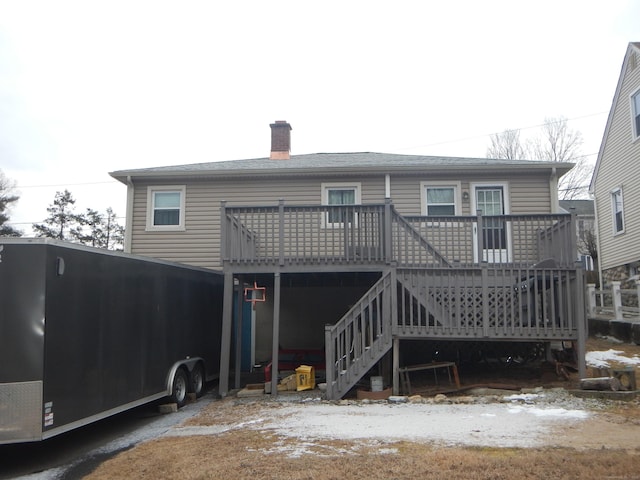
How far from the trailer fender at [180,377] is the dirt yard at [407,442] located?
0.78m

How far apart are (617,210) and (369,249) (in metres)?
13.3

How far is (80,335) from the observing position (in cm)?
651

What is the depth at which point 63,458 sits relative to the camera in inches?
252

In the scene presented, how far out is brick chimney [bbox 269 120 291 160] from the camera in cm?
1528

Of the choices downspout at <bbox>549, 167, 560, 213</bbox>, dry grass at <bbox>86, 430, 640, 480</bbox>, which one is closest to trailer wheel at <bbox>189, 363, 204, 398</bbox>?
dry grass at <bbox>86, 430, 640, 480</bbox>

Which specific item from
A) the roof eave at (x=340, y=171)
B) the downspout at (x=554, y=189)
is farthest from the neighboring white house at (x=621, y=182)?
the roof eave at (x=340, y=171)

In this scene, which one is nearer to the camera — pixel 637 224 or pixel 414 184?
pixel 414 184

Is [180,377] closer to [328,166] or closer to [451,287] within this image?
[451,287]

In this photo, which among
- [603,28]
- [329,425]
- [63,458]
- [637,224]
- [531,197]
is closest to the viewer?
[63,458]

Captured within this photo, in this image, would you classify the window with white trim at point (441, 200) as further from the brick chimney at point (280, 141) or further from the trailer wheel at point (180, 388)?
the trailer wheel at point (180, 388)

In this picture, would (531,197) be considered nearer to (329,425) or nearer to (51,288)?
(329,425)

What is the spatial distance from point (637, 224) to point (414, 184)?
8.82m

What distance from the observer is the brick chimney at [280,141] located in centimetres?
1528

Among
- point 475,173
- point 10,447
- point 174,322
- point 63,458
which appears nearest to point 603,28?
point 475,173
